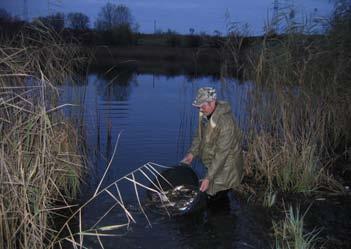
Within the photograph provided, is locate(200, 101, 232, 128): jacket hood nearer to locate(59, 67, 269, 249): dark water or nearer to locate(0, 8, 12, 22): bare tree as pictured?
locate(59, 67, 269, 249): dark water

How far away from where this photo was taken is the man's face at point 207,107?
21.2 ft

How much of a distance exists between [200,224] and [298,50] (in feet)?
13.1

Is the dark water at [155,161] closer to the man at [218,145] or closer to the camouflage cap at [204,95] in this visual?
the man at [218,145]

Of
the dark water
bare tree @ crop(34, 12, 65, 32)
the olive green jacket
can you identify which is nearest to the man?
the olive green jacket

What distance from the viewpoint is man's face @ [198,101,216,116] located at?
6473mm

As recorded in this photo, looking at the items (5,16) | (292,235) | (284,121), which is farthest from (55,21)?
(292,235)

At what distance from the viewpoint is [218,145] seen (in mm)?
6621

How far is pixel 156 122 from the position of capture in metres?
13.6

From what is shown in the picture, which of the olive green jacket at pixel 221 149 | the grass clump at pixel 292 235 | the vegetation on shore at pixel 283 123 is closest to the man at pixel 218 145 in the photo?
the olive green jacket at pixel 221 149

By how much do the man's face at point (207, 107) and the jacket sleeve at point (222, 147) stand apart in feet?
0.81

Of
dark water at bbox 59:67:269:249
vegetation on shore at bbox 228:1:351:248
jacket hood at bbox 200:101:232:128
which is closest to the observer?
dark water at bbox 59:67:269:249

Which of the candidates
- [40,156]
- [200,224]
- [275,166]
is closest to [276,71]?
[275,166]

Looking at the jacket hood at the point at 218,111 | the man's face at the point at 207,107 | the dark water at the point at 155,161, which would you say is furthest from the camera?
the jacket hood at the point at 218,111

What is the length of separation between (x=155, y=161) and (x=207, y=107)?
3174 mm
